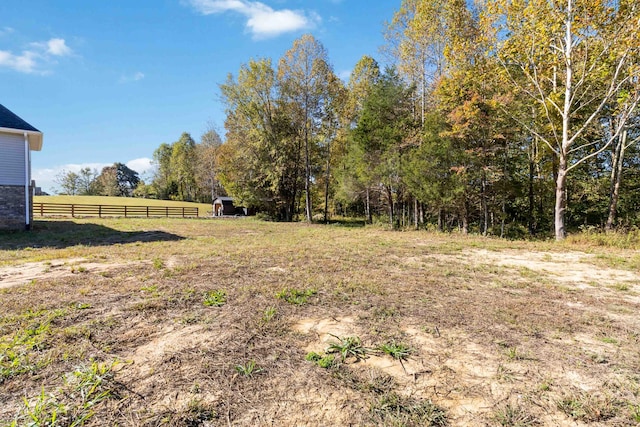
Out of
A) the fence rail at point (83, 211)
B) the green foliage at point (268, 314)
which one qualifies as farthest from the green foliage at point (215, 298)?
the fence rail at point (83, 211)

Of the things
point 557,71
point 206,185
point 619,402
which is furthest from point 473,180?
point 206,185

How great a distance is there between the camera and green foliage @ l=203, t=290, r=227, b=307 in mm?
3627

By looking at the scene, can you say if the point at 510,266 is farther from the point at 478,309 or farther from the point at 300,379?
the point at 300,379

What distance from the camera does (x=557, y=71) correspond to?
10.6 metres

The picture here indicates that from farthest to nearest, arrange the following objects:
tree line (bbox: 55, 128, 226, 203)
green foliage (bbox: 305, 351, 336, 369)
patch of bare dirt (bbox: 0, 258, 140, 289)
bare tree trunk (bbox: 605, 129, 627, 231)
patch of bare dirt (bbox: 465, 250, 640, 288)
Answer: tree line (bbox: 55, 128, 226, 203) < bare tree trunk (bbox: 605, 129, 627, 231) < patch of bare dirt (bbox: 465, 250, 640, 288) < patch of bare dirt (bbox: 0, 258, 140, 289) < green foliage (bbox: 305, 351, 336, 369)

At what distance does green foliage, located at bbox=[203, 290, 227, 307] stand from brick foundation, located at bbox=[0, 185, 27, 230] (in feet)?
40.6

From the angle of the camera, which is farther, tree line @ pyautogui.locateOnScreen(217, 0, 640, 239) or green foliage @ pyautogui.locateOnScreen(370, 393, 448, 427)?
tree line @ pyautogui.locateOnScreen(217, 0, 640, 239)

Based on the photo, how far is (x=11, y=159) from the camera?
11.4 m

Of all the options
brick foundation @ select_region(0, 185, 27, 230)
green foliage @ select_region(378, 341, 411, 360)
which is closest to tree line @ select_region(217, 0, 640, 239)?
green foliage @ select_region(378, 341, 411, 360)

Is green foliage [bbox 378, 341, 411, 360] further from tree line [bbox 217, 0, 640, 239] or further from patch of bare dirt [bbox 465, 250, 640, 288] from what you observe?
tree line [bbox 217, 0, 640, 239]

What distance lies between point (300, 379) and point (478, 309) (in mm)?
2433

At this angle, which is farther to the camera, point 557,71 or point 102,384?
point 557,71

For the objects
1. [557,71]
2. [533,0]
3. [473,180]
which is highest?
[533,0]

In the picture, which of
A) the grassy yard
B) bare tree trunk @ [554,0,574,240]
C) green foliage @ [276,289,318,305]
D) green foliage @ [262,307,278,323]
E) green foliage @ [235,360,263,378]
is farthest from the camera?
bare tree trunk @ [554,0,574,240]
